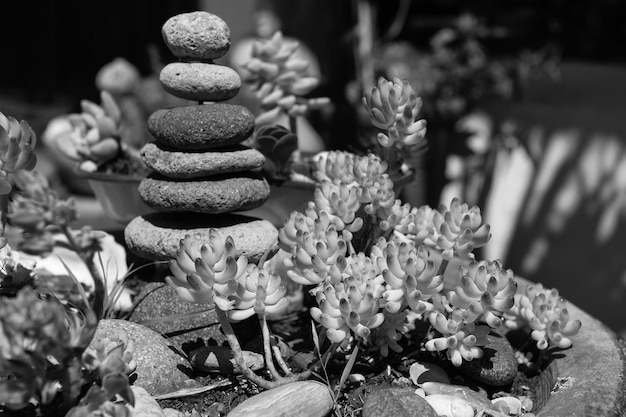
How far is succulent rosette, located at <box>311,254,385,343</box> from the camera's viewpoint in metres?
1.09

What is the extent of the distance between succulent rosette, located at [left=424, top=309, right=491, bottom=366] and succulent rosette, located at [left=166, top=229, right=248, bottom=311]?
1.20 ft

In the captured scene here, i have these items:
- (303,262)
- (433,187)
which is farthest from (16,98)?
(303,262)

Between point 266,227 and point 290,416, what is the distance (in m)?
0.48

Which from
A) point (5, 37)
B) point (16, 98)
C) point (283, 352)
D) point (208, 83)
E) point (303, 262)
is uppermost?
point (208, 83)

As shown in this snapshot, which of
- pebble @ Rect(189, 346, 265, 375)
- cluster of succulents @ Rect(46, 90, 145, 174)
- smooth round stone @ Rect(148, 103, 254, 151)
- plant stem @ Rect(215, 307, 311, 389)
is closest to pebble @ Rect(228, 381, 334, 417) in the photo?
plant stem @ Rect(215, 307, 311, 389)

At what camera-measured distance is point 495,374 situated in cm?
130

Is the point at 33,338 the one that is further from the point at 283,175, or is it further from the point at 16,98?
the point at 16,98

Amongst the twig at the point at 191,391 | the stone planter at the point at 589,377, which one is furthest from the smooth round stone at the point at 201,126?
the stone planter at the point at 589,377

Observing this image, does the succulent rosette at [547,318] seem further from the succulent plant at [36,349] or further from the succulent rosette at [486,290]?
the succulent plant at [36,349]

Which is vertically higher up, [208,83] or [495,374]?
[208,83]

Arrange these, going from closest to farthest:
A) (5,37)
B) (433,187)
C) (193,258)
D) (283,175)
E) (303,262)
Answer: (193,258) < (303,262) < (283,175) < (433,187) < (5,37)

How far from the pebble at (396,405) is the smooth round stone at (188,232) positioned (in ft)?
1.29

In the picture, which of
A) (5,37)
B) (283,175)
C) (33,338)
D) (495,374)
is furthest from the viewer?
(5,37)

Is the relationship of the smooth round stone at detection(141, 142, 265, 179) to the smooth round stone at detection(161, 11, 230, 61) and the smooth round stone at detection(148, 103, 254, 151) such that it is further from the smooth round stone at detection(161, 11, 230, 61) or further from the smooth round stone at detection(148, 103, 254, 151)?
the smooth round stone at detection(161, 11, 230, 61)
